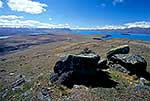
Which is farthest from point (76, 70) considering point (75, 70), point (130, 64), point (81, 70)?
point (130, 64)

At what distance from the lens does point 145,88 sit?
1045 inches

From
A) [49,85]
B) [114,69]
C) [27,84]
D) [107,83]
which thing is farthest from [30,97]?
[114,69]

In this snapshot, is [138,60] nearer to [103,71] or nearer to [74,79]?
[103,71]

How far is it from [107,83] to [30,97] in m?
9.98

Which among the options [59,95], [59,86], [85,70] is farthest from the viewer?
[85,70]

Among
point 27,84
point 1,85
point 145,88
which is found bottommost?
point 1,85

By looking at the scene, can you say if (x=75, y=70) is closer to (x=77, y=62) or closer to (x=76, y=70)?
(x=76, y=70)

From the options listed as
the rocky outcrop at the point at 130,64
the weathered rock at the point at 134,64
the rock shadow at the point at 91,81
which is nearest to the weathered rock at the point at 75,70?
the rock shadow at the point at 91,81

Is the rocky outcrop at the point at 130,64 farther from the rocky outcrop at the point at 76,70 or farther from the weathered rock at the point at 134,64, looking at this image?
the rocky outcrop at the point at 76,70

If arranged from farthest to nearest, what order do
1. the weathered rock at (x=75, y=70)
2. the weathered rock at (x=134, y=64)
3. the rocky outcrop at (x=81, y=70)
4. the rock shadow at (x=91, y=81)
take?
1. the weathered rock at (x=134, y=64)
2. the rocky outcrop at (x=81, y=70)
3. the weathered rock at (x=75, y=70)
4. the rock shadow at (x=91, y=81)

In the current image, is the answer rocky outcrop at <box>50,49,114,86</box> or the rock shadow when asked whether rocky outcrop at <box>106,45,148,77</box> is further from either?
rocky outcrop at <box>50,49,114,86</box>

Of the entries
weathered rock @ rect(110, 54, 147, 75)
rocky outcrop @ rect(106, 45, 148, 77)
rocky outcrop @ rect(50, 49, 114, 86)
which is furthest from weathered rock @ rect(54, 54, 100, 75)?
weathered rock @ rect(110, 54, 147, 75)

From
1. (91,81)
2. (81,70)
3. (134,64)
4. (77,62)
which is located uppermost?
(77,62)

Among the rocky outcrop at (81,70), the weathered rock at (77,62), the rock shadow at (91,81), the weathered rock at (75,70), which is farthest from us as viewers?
the weathered rock at (77,62)
